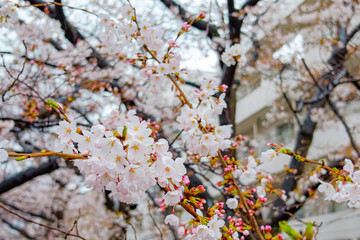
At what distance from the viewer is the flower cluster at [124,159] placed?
3.87 ft

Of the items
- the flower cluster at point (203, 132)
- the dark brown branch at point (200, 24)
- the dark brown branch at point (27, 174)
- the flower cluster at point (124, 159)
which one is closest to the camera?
the flower cluster at point (124, 159)

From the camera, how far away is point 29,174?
4.39 m

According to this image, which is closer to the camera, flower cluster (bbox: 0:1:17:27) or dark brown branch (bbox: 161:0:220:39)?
flower cluster (bbox: 0:1:17:27)

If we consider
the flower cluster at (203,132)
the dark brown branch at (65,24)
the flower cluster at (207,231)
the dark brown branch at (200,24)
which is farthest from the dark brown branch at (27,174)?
the flower cluster at (207,231)

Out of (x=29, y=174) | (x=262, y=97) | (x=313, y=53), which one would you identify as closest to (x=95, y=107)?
(x=29, y=174)

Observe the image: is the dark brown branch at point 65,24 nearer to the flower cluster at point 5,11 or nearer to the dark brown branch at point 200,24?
the flower cluster at point 5,11

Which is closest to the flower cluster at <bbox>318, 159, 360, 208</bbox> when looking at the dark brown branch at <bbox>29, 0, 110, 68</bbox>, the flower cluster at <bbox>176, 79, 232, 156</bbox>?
the flower cluster at <bbox>176, 79, 232, 156</bbox>

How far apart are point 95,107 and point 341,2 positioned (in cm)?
497

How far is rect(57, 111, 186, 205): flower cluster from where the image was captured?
118 cm

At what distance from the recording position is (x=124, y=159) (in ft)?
3.93

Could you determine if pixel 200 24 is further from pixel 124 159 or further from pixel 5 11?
pixel 124 159

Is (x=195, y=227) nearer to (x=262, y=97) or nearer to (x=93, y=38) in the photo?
(x=93, y=38)

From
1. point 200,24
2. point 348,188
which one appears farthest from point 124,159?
point 200,24

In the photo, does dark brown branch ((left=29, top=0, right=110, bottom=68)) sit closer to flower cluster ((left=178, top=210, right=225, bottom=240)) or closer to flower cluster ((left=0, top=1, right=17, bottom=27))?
flower cluster ((left=0, top=1, right=17, bottom=27))
